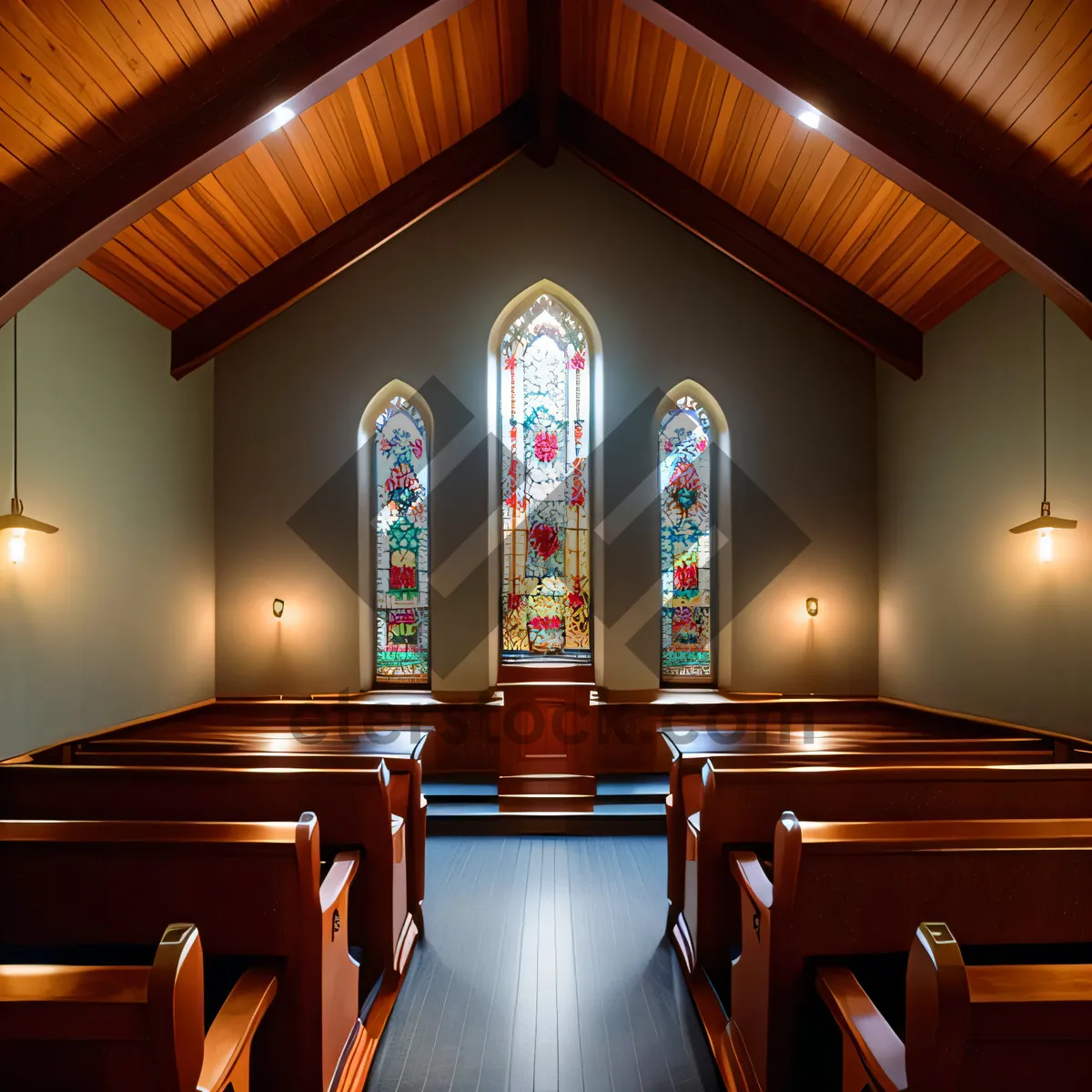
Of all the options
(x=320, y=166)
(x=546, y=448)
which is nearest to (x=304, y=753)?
(x=546, y=448)

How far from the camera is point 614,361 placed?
545 cm

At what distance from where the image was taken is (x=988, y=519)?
4141 millimetres

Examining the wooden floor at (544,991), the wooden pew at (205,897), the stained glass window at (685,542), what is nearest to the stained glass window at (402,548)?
the stained glass window at (685,542)

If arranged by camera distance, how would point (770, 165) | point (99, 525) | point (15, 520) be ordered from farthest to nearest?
Answer: point (770, 165)
point (99, 525)
point (15, 520)

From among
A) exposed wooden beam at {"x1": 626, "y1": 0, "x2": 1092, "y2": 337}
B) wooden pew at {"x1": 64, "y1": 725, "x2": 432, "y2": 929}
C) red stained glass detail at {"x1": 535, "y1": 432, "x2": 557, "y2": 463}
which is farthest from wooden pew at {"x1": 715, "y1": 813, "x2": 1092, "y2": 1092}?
red stained glass detail at {"x1": 535, "y1": 432, "x2": 557, "y2": 463}

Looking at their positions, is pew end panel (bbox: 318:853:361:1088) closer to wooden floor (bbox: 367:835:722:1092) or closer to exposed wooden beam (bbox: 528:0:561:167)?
wooden floor (bbox: 367:835:722:1092)

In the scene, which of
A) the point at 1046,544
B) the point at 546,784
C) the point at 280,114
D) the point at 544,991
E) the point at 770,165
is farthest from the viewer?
the point at 546,784

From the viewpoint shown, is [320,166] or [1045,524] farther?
[320,166]

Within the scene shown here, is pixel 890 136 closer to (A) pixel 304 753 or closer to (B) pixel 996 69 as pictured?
(B) pixel 996 69

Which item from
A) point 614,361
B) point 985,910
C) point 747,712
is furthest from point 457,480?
point 985,910

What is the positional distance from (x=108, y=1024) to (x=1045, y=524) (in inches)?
159

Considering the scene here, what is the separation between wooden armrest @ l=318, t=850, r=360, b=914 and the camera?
70.6 inches

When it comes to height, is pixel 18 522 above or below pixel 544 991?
above

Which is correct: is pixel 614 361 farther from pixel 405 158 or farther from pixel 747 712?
pixel 747 712
